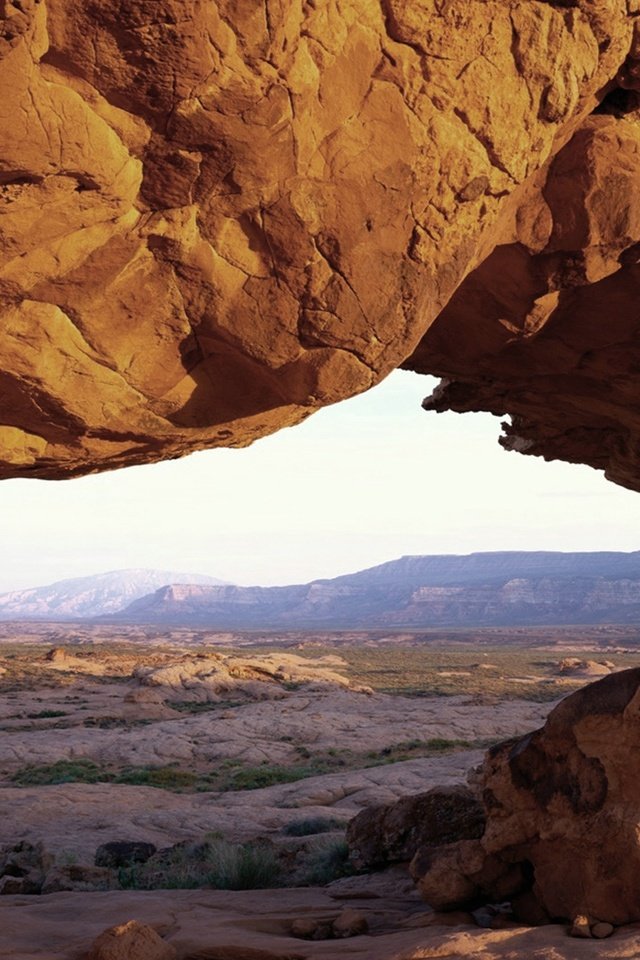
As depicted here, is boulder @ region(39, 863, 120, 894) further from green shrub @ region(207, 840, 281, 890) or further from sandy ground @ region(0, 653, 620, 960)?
green shrub @ region(207, 840, 281, 890)

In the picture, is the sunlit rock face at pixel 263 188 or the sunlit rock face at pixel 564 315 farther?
the sunlit rock face at pixel 564 315

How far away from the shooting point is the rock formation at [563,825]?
21.8ft

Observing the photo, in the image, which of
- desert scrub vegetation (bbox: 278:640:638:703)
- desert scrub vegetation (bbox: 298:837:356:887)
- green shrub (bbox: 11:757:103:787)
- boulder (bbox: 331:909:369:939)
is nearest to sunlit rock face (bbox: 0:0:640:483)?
boulder (bbox: 331:909:369:939)

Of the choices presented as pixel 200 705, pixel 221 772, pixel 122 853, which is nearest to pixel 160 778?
pixel 221 772

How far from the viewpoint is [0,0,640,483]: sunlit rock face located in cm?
462

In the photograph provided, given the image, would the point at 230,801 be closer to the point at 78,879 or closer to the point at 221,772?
the point at 221,772

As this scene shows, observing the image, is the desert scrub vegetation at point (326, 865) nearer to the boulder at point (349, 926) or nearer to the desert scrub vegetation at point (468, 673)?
the boulder at point (349, 926)

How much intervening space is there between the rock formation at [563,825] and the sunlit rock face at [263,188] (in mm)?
3609

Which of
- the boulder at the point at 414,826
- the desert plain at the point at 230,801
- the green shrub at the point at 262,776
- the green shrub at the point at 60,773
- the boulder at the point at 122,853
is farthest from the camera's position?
the green shrub at the point at 60,773

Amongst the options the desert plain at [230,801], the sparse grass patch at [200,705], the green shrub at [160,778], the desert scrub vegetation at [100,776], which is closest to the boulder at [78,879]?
the desert plain at [230,801]

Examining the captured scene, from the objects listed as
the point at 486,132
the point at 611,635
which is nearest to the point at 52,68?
the point at 486,132

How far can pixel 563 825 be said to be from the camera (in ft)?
23.4

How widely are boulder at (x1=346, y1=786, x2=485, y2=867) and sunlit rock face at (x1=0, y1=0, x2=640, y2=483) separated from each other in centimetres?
502

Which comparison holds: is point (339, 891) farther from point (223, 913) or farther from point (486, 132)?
point (486, 132)
